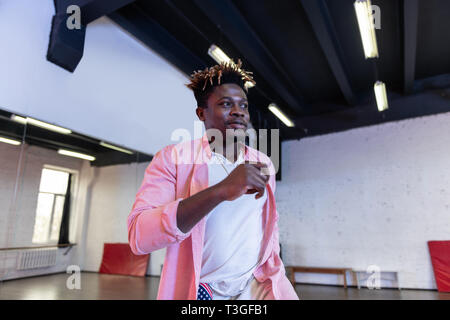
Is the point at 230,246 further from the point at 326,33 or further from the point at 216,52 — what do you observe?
the point at 326,33

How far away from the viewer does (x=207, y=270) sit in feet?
2.75

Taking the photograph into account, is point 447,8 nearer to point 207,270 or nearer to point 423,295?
point 423,295

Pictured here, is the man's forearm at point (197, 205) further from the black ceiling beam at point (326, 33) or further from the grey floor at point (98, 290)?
the black ceiling beam at point (326, 33)

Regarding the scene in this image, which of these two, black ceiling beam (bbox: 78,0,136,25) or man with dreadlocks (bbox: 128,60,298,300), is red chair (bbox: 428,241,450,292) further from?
black ceiling beam (bbox: 78,0,136,25)

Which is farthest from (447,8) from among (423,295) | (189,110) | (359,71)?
(423,295)

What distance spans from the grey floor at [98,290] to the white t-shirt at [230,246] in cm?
231

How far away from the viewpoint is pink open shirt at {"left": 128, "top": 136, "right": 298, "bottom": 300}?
0.66 m

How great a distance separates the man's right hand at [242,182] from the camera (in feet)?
2.01

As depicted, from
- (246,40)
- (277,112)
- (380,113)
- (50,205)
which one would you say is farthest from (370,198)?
(50,205)

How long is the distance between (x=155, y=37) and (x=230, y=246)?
4248 millimetres

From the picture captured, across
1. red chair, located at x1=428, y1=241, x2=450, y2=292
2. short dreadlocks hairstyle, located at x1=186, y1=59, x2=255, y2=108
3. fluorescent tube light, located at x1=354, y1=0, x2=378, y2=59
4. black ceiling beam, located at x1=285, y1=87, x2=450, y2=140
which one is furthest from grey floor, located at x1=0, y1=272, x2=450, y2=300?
fluorescent tube light, located at x1=354, y1=0, x2=378, y2=59

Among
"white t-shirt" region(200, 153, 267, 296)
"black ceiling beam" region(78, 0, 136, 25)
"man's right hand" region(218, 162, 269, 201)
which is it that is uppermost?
"black ceiling beam" region(78, 0, 136, 25)

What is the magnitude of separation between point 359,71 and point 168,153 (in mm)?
A: 5685

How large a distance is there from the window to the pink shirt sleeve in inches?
100
